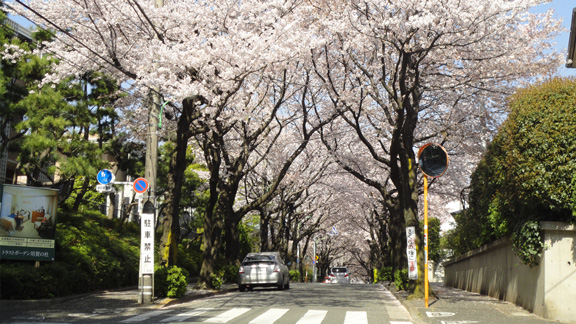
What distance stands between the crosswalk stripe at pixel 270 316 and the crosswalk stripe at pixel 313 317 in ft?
1.78

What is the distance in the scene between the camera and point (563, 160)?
11320 mm

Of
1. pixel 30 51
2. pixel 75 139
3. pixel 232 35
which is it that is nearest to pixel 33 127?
pixel 75 139

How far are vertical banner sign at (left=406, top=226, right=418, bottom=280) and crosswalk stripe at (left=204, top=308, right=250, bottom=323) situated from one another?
4.85m

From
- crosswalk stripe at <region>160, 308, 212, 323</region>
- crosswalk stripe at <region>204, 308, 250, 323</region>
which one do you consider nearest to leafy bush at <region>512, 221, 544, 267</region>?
crosswalk stripe at <region>204, 308, 250, 323</region>

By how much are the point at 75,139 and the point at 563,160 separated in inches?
609

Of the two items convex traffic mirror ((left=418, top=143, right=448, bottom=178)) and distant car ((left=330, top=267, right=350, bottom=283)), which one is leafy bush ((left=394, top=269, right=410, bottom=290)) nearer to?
convex traffic mirror ((left=418, top=143, right=448, bottom=178))

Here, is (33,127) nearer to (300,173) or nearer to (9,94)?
(9,94)

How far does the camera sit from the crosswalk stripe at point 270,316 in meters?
11.3

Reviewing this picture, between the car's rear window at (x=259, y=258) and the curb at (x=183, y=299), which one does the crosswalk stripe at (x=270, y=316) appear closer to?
the curb at (x=183, y=299)

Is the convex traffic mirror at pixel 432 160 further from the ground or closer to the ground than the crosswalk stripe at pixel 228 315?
further from the ground

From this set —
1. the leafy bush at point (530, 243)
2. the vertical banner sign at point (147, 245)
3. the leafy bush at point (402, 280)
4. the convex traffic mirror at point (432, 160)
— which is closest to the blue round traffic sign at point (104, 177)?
the vertical banner sign at point (147, 245)

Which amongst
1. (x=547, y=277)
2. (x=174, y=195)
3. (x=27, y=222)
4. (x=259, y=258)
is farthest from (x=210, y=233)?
(x=547, y=277)

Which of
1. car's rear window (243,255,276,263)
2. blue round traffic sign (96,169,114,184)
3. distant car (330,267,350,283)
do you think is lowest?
distant car (330,267,350,283)

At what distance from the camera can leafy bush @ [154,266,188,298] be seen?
16172 millimetres
